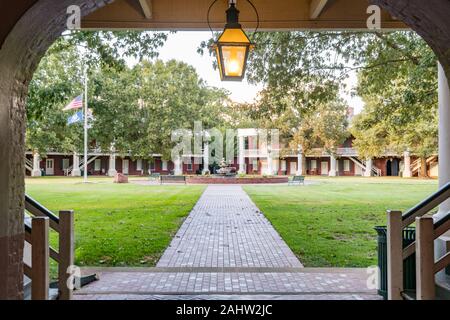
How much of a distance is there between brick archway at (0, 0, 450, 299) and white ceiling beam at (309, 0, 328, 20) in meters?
2.21

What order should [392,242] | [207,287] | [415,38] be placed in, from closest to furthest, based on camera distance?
[392,242] < [207,287] < [415,38]

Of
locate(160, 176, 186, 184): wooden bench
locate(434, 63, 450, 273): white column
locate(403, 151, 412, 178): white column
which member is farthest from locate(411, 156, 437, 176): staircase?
locate(434, 63, 450, 273): white column

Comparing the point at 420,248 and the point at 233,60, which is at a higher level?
the point at 233,60

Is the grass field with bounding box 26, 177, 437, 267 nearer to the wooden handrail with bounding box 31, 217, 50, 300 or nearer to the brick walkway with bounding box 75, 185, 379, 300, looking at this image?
the brick walkway with bounding box 75, 185, 379, 300

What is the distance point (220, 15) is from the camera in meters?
6.06

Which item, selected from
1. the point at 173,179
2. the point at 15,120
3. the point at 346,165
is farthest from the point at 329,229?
the point at 346,165

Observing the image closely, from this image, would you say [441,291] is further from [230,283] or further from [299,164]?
[299,164]

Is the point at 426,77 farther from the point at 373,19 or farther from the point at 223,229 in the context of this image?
the point at 223,229

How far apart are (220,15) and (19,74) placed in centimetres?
355

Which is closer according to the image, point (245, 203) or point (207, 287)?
point (207, 287)

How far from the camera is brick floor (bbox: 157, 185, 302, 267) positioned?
757 centimetres

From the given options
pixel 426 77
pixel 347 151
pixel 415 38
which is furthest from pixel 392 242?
pixel 347 151

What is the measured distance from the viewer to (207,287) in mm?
5867

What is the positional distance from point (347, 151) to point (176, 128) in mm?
26031
